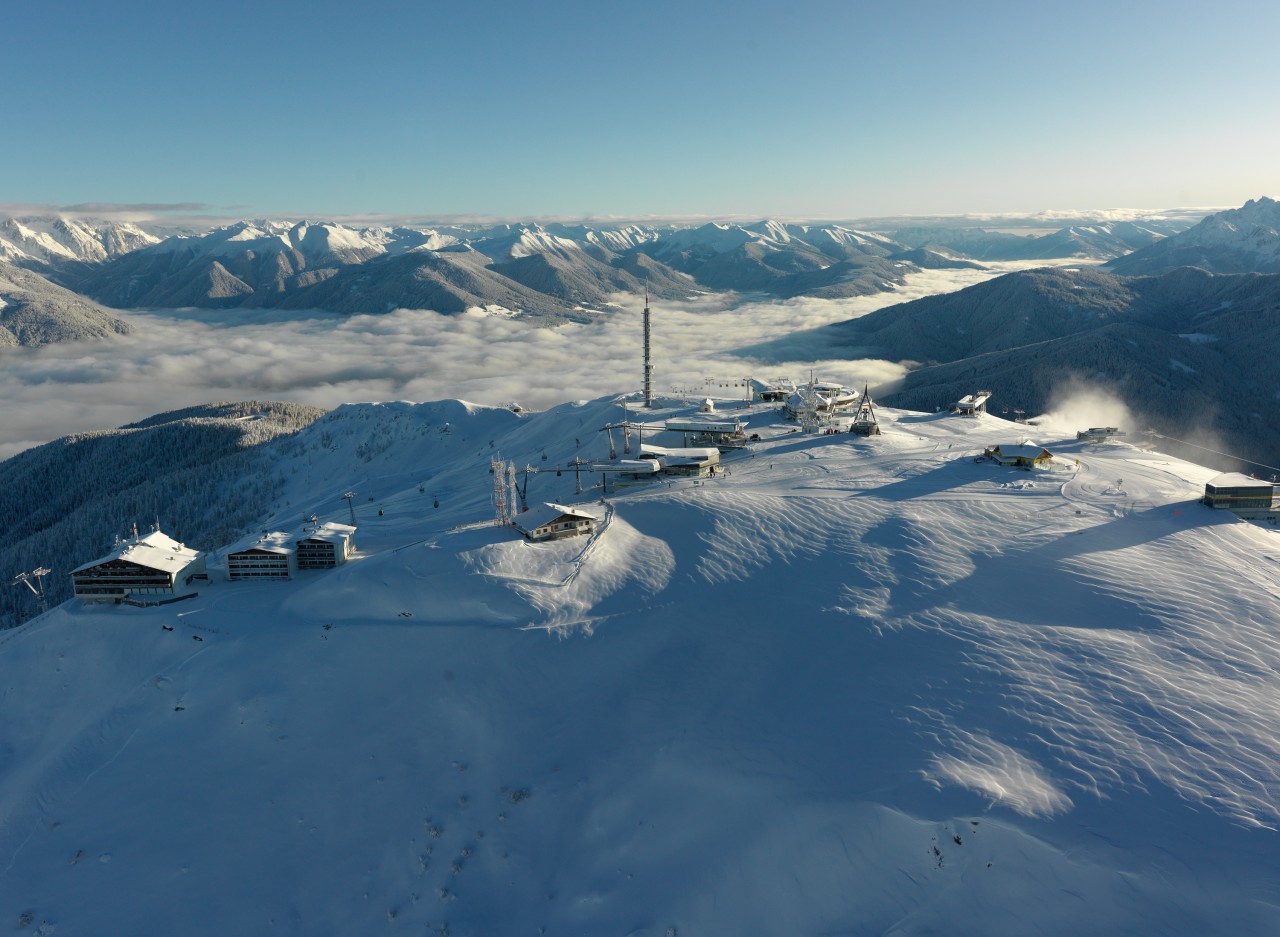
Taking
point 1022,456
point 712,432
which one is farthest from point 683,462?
point 1022,456

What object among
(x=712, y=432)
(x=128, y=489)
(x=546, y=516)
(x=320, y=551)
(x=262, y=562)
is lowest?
(x=128, y=489)

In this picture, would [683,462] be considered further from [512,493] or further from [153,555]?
[153,555]

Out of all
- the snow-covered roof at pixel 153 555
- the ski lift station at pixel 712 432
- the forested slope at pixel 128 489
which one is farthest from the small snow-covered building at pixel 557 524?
the forested slope at pixel 128 489

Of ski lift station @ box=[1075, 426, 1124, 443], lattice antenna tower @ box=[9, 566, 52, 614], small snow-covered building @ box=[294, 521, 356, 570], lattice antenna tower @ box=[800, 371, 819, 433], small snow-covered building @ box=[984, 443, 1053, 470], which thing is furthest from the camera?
lattice antenna tower @ box=[800, 371, 819, 433]

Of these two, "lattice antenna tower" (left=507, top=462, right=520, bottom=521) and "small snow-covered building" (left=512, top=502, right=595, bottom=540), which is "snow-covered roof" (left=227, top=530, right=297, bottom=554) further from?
"small snow-covered building" (left=512, top=502, right=595, bottom=540)

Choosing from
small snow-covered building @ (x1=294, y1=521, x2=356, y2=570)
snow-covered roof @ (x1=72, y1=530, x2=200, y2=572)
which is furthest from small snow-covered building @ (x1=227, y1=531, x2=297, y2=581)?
snow-covered roof @ (x1=72, y1=530, x2=200, y2=572)

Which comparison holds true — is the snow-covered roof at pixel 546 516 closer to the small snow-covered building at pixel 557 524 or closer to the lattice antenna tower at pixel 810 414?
the small snow-covered building at pixel 557 524

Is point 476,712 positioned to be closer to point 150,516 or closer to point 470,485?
point 470,485
